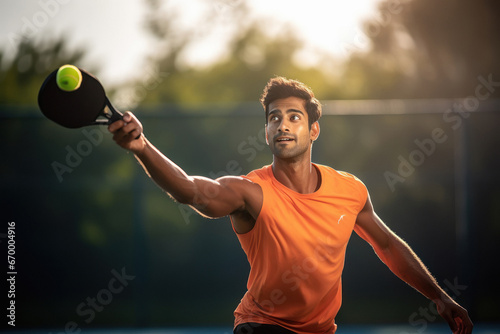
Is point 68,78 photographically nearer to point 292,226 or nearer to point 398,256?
point 292,226

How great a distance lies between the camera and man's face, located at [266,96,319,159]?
401 cm

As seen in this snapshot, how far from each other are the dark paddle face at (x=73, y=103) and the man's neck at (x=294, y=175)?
4.46ft

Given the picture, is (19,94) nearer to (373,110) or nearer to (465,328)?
(373,110)

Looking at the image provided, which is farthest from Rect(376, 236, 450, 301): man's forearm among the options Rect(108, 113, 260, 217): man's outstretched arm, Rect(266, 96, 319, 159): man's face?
Rect(108, 113, 260, 217): man's outstretched arm

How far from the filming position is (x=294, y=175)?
405cm

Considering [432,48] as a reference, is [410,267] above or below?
below

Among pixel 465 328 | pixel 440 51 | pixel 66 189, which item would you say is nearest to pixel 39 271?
pixel 66 189

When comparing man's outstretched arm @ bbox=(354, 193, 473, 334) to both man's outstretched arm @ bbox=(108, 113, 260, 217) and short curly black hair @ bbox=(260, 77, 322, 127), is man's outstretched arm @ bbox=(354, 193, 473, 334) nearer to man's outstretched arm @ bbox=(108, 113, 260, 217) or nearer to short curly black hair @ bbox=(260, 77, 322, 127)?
short curly black hair @ bbox=(260, 77, 322, 127)

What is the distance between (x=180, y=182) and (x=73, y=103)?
63 cm

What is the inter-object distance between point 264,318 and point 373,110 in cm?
533

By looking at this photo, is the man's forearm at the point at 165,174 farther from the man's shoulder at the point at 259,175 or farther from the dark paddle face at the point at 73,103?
the man's shoulder at the point at 259,175

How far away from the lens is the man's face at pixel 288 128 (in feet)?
13.1

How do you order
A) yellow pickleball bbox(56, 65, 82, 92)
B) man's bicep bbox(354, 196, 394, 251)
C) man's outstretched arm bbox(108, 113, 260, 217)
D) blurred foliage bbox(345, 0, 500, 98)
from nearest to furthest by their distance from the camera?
man's outstretched arm bbox(108, 113, 260, 217)
yellow pickleball bbox(56, 65, 82, 92)
man's bicep bbox(354, 196, 394, 251)
blurred foliage bbox(345, 0, 500, 98)

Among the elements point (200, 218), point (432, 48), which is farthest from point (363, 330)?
point (432, 48)
